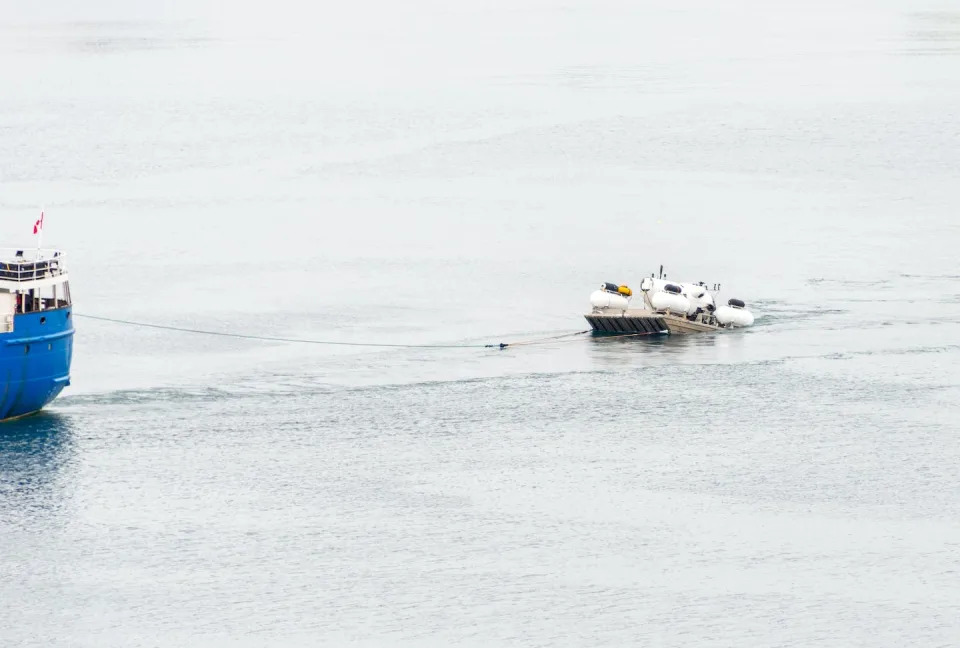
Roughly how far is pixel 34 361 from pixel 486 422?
2008cm

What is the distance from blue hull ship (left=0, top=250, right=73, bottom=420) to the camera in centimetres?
7338

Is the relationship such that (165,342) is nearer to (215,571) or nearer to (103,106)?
(215,571)

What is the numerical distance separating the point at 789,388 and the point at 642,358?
9.14 m

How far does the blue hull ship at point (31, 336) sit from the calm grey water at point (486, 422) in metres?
1.57

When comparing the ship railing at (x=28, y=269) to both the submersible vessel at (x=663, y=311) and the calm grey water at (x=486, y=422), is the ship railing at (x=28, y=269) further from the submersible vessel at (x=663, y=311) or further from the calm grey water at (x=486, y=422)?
the submersible vessel at (x=663, y=311)

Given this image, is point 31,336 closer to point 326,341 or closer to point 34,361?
point 34,361

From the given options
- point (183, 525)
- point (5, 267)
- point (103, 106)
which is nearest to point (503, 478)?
point (183, 525)

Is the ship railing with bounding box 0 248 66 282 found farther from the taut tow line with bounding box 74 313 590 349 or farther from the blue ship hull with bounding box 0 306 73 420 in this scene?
the taut tow line with bounding box 74 313 590 349

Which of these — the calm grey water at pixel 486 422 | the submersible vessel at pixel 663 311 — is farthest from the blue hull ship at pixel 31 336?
the submersible vessel at pixel 663 311

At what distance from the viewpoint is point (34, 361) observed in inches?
2913

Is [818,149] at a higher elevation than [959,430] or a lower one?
higher

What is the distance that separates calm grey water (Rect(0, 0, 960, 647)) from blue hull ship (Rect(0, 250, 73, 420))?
157 cm

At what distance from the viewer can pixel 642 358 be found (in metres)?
89.4

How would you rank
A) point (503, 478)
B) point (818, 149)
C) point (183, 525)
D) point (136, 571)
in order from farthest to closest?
point (818, 149) < point (503, 478) < point (183, 525) < point (136, 571)
